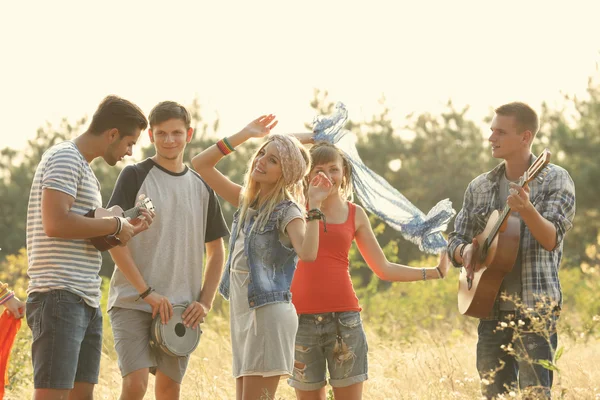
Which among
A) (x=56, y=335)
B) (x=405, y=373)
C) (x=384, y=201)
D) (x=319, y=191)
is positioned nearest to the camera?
(x=56, y=335)

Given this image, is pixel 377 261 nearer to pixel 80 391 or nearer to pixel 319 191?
pixel 319 191

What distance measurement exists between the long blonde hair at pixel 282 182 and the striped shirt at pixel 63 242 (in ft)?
2.39

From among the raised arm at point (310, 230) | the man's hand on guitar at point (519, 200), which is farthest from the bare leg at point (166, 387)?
the man's hand on guitar at point (519, 200)

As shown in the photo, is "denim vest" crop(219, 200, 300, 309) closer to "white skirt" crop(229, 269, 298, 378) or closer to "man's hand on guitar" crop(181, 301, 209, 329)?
"white skirt" crop(229, 269, 298, 378)

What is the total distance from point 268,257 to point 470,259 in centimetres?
137

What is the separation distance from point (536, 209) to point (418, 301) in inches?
270

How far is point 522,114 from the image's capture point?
200 inches

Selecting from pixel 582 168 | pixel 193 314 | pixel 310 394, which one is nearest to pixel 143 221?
pixel 193 314

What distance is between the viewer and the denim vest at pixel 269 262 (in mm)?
4285

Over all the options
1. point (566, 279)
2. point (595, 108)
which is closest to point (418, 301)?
point (566, 279)

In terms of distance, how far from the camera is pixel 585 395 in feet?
17.0

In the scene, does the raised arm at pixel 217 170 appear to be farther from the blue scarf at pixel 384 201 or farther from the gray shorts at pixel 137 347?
the gray shorts at pixel 137 347

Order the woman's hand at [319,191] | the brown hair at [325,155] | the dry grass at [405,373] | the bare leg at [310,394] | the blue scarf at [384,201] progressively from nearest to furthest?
the woman's hand at [319,191], the bare leg at [310,394], the brown hair at [325,155], the blue scarf at [384,201], the dry grass at [405,373]

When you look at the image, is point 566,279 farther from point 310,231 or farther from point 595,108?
point 595,108
